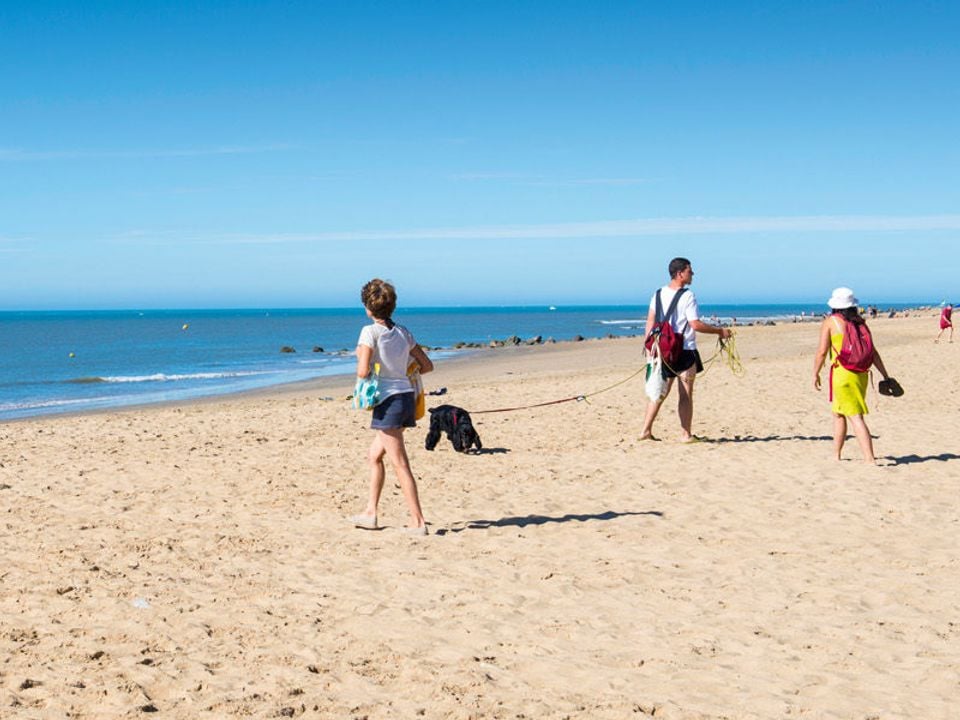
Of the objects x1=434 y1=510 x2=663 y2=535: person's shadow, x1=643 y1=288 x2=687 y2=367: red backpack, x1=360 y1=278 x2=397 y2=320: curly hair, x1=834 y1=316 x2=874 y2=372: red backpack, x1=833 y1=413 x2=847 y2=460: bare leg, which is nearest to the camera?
x1=360 y1=278 x2=397 y2=320: curly hair

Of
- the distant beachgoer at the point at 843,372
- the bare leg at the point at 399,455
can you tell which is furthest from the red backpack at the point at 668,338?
the bare leg at the point at 399,455

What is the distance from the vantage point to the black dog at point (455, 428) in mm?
10242

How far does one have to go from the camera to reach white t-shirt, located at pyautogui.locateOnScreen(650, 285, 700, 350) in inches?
392

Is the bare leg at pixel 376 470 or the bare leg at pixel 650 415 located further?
the bare leg at pixel 650 415

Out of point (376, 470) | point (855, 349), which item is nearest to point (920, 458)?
point (855, 349)

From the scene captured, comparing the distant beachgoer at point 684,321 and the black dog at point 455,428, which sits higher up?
the distant beachgoer at point 684,321

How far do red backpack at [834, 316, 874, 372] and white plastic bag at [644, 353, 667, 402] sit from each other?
6.36 ft

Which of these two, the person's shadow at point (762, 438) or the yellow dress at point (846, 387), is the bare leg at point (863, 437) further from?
the person's shadow at point (762, 438)

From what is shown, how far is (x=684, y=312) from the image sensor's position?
9.99 metres

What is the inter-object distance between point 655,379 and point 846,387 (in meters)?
2.07

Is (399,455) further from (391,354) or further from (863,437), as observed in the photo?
(863,437)

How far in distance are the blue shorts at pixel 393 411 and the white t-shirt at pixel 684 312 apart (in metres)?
4.34

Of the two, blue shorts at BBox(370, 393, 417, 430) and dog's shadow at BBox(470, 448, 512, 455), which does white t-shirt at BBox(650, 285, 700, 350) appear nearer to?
dog's shadow at BBox(470, 448, 512, 455)

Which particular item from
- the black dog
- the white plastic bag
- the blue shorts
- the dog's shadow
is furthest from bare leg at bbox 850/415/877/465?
the blue shorts
